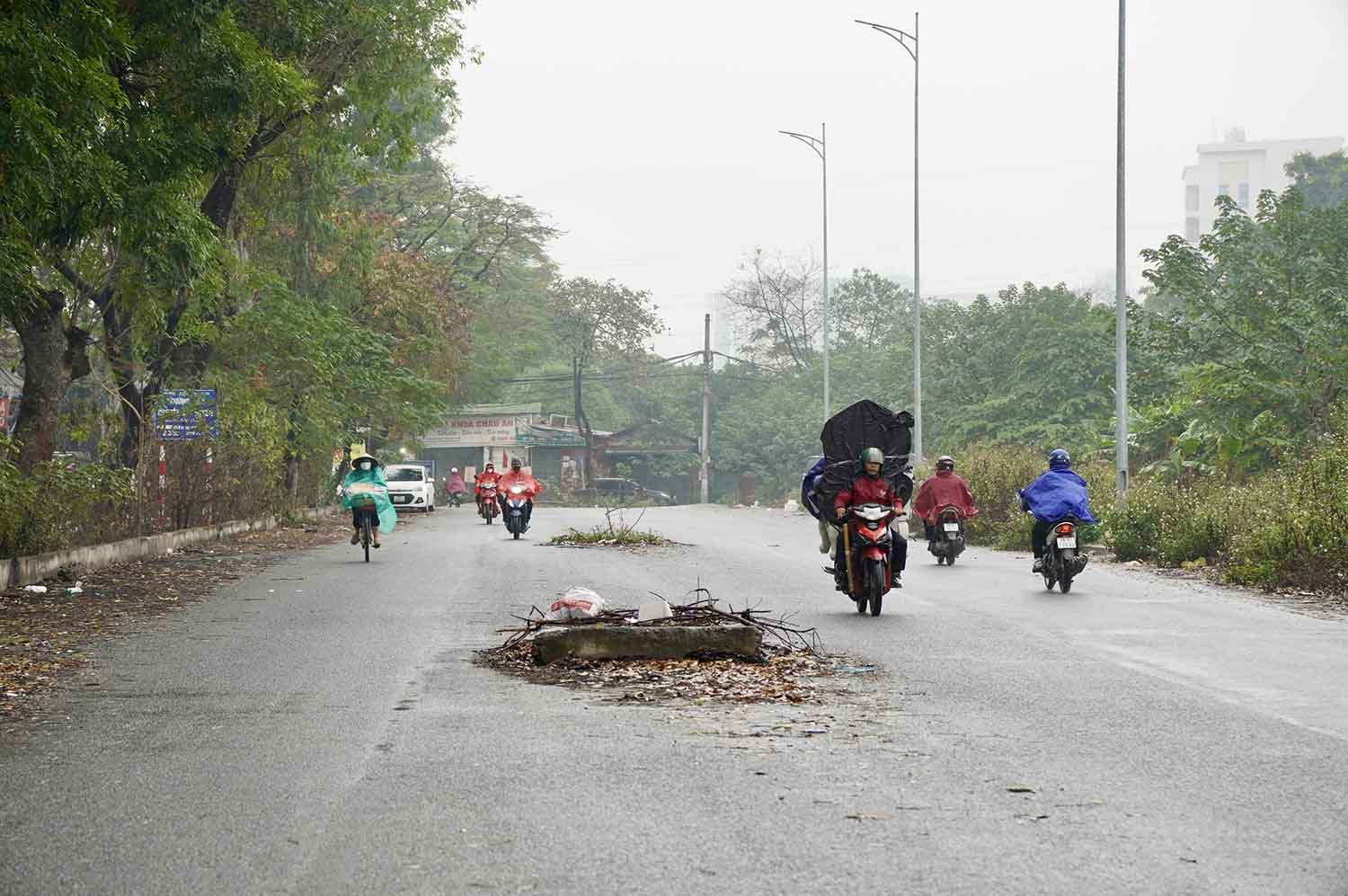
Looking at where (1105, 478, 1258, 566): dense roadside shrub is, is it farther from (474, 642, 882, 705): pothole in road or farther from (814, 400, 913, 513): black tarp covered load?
(474, 642, 882, 705): pothole in road

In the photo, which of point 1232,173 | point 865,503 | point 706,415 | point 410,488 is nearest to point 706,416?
point 706,415

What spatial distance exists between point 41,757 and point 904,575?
45.7 feet

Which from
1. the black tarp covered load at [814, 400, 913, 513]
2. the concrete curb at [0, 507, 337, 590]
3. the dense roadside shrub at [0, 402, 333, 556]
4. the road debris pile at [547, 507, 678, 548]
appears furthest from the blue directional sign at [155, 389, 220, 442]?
the black tarp covered load at [814, 400, 913, 513]

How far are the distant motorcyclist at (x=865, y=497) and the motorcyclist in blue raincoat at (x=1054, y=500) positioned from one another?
3.06 metres

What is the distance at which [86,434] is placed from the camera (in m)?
20.7

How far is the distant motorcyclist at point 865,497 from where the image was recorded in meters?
14.8

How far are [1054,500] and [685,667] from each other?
27.4ft

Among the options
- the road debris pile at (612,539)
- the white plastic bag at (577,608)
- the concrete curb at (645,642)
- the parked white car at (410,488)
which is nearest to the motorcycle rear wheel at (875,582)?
the white plastic bag at (577,608)

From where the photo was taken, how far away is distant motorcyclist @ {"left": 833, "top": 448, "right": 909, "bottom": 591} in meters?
14.8

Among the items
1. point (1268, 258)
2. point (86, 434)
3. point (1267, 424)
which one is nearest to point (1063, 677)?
point (86, 434)

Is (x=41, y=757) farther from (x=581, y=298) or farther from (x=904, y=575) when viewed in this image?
(x=581, y=298)

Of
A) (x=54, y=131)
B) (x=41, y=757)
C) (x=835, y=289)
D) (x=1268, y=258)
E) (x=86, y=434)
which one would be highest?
(x=835, y=289)

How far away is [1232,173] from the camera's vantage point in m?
165

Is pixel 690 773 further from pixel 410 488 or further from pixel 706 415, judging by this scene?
pixel 706 415
